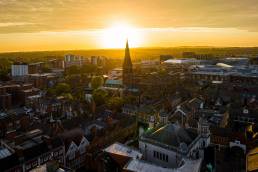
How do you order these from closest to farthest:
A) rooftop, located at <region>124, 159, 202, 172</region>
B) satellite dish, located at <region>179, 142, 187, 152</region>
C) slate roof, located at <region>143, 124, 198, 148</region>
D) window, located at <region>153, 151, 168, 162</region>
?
rooftop, located at <region>124, 159, 202, 172</region>, satellite dish, located at <region>179, 142, 187, 152</region>, slate roof, located at <region>143, 124, 198, 148</region>, window, located at <region>153, 151, 168, 162</region>

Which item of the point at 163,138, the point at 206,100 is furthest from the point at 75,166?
the point at 206,100

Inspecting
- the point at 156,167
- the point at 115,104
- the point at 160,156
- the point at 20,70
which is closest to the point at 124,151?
the point at 160,156

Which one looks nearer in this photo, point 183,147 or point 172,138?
point 183,147

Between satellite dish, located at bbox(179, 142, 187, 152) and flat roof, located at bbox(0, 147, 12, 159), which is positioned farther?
flat roof, located at bbox(0, 147, 12, 159)

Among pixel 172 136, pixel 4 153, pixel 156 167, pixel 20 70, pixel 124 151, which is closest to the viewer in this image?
pixel 156 167

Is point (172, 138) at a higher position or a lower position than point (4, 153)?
higher

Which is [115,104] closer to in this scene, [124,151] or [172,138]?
[124,151]

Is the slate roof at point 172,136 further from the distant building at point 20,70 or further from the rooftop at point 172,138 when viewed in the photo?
the distant building at point 20,70

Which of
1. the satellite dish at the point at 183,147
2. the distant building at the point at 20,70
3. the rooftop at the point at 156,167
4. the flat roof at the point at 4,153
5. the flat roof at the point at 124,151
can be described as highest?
the distant building at the point at 20,70

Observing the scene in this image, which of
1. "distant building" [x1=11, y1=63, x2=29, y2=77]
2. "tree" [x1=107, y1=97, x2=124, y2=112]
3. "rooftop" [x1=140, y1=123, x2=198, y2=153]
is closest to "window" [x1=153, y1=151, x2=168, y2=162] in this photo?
"rooftop" [x1=140, y1=123, x2=198, y2=153]

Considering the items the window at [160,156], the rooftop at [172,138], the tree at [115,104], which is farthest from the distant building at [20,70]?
the window at [160,156]

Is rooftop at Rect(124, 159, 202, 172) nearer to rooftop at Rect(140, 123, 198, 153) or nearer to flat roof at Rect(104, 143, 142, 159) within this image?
rooftop at Rect(140, 123, 198, 153)

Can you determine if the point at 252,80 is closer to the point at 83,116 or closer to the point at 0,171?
the point at 83,116
